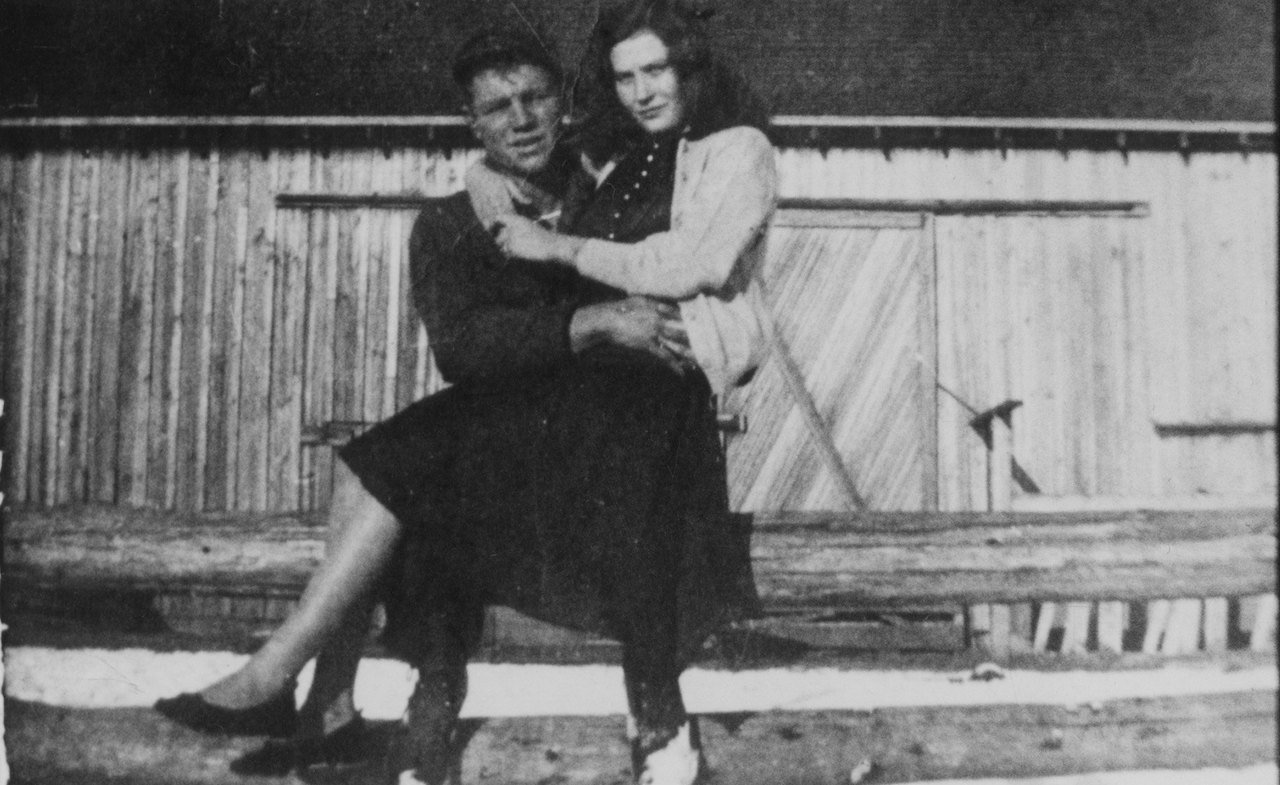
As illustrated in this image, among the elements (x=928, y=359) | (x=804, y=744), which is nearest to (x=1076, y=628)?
(x=928, y=359)

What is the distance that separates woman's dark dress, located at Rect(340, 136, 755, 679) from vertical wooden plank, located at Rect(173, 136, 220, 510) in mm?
3025

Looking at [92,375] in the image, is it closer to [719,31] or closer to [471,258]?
[471,258]

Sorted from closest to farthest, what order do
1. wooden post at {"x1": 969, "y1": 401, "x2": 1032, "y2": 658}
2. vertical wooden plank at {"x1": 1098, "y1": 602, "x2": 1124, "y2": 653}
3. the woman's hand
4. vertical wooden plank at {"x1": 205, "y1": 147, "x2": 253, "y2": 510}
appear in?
the woman's hand < vertical wooden plank at {"x1": 1098, "y1": 602, "x2": 1124, "y2": 653} < wooden post at {"x1": 969, "y1": 401, "x2": 1032, "y2": 658} < vertical wooden plank at {"x1": 205, "y1": 147, "x2": 253, "y2": 510}

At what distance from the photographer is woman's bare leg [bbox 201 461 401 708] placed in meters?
1.91

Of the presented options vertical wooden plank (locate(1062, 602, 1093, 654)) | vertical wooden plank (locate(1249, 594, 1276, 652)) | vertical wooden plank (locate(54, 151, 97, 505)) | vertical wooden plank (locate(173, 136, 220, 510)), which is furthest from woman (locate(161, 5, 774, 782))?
vertical wooden plank (locate(54, 151, 97, 505))

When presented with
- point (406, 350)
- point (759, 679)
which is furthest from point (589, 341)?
point (406, 350)

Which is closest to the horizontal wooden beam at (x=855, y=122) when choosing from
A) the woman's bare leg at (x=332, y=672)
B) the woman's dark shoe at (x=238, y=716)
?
the woman's bare leg at (x=332, y=672)

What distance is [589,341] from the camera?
203 centimetres

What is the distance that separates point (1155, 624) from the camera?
3189mm

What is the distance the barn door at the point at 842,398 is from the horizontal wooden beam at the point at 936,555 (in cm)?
201

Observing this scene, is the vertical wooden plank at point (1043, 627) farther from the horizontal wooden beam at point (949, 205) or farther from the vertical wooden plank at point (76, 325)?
the vertical wooden plank at point (76, 325)

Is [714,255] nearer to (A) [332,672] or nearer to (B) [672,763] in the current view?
(B) [672,763]

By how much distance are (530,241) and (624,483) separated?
642 mm

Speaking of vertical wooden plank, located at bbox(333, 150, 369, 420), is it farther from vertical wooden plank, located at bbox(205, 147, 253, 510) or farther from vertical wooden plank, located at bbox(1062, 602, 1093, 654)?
vertical wooden plank, located at bbox(1062, 602, 1093, 654)
